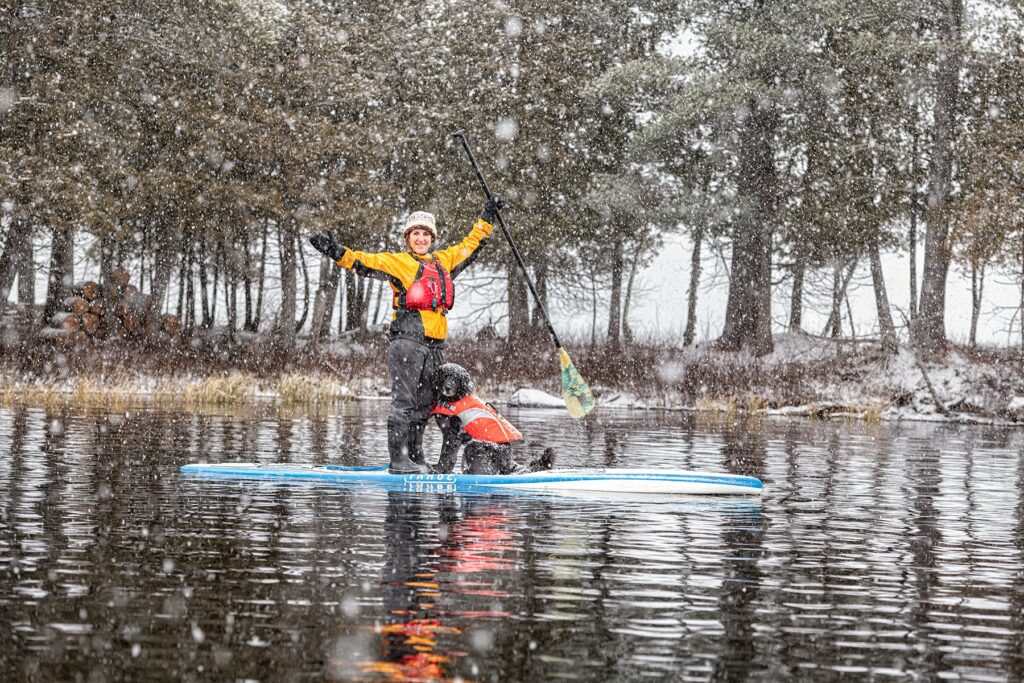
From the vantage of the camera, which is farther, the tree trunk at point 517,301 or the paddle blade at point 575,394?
the tree trunk at point 517,301

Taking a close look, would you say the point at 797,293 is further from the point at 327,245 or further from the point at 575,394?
the point at 327,245

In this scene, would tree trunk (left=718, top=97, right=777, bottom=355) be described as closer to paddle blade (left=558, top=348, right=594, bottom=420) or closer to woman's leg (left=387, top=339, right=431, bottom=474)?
paddle blade (left=558, top=348, right=594, bottom=420)

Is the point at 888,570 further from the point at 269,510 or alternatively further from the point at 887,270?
the point at 887,270

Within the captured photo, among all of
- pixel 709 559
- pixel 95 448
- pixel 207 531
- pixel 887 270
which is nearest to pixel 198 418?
pixel 95 448

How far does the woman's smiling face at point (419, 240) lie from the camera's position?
12.8m

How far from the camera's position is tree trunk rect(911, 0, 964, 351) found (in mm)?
33438

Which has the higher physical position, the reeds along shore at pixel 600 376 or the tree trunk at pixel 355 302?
the tree trunk at pixel 355 302

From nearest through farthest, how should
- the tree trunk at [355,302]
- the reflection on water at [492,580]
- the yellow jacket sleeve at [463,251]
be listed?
the reflection on water at [492,580] < the yellow jacket sleeve at [463,251] < the tree trunk at [355,302]

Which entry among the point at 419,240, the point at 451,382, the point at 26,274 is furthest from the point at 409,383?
the point at 26,274

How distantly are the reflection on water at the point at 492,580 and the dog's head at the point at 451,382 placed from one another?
92 cm

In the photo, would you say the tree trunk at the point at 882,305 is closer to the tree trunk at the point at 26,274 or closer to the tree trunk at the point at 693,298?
the tree trunk at the point at 693,298

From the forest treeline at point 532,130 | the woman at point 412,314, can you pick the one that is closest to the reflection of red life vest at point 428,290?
the woman at point 412,314

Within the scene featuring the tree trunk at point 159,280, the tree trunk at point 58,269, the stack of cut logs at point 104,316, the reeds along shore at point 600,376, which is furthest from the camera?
the tree trunk at point 159,280

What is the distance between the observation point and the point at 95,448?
1603 centimetres
